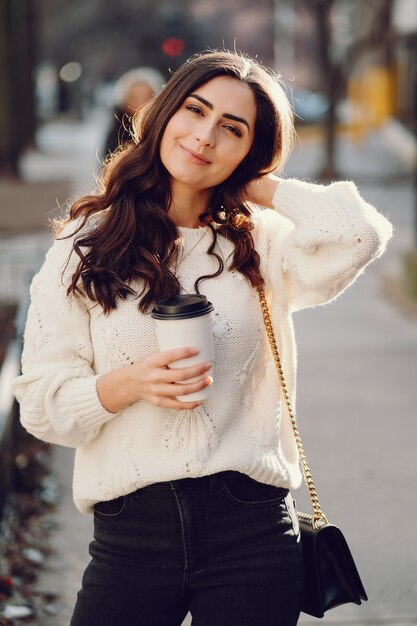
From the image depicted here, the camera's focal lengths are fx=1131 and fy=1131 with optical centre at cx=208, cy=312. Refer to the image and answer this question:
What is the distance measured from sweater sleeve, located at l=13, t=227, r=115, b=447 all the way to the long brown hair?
2.2 inches

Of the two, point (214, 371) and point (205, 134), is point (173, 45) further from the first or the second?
point (214, 371)

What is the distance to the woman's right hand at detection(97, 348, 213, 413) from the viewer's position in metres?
2.19

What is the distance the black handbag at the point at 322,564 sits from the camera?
8.10 ft

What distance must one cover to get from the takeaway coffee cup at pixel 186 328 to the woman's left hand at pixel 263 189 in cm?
56

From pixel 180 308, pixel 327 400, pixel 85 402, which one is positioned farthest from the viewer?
pixel 327 400

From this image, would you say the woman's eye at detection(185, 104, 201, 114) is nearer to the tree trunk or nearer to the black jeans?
the black jeans

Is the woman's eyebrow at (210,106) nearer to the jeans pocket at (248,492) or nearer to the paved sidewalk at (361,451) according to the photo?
the jeans pocket at (248,492)

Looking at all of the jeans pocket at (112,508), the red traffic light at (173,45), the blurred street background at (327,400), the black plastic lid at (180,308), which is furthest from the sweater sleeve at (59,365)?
the red traffic light at (173,45)

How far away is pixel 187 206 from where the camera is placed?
103 inches

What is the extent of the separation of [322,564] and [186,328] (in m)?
0.67

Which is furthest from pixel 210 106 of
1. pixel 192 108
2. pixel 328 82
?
pixel 328 82

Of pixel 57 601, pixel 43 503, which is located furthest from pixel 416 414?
pixel 57 601

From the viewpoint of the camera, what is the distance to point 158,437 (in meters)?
2.42

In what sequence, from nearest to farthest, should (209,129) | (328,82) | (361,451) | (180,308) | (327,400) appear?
(180,308) < (209,129) < (361,451) < (327,400) < (328,82)
